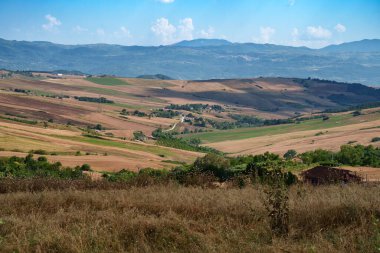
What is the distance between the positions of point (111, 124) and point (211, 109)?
279ft

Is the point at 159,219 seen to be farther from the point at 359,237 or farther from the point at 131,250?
the point at 359,237

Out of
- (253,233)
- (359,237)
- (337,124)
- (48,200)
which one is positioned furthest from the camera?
(337,124)

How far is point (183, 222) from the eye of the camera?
8188mm

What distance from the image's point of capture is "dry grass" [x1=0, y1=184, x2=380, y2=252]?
7.30 meters

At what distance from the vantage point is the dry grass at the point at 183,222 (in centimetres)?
730

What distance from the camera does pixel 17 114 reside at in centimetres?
10281

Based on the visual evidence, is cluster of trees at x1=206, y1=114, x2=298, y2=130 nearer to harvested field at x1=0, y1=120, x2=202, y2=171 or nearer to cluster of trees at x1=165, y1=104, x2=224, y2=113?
cluster of trees at x1=165, y1=104, x2=224, y2=113

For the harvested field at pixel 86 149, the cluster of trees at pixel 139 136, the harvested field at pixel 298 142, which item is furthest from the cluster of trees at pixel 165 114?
the harvested field at pixel 86 149

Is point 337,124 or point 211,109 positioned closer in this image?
point 337,124

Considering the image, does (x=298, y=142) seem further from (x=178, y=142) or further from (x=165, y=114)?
(x=165, y=114)

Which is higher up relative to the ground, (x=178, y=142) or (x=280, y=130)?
(x=280, y=130)

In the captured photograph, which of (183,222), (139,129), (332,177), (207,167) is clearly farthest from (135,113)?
(183,222)

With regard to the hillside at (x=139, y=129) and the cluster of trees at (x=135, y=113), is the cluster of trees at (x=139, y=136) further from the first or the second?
the cluster of trees at (x=135, y=113)

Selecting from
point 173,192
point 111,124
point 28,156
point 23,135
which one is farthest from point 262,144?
point 173,192
